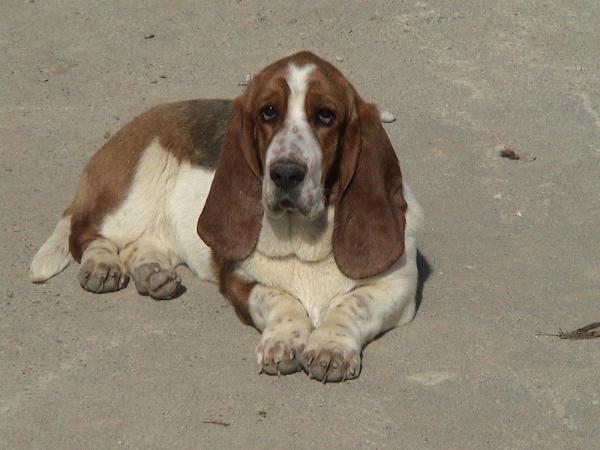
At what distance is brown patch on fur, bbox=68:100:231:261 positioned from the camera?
6.70 metres

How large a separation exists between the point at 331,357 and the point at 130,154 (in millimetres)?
2111

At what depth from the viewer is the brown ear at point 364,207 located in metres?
5.63

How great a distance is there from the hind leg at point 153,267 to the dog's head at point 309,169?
39 cm

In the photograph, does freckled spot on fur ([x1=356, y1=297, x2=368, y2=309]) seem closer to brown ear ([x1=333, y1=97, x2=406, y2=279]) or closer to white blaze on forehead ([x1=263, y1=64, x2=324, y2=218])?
brown ear ([x1=333, y1=97, x2=406, y2=279])

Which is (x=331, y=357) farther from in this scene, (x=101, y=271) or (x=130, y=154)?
(x=130, y=154)

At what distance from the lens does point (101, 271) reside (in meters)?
6.30

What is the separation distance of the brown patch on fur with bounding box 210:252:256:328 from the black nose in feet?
2.56

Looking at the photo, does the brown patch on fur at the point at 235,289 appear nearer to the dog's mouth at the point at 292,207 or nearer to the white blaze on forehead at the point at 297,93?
the dog's mouth at the point at 292,207

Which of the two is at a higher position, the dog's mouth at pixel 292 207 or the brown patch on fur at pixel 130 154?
the dog's mouth at pixel 292 207

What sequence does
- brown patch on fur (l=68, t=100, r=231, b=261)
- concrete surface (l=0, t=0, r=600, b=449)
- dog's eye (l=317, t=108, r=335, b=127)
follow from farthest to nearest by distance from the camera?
brown patch on fur (l=68, t=100, r=231, b=261) → dog's eye (l=317, t=108, r=335, b=127) → concrete surface (l=0, t=0, r=600, b=449)

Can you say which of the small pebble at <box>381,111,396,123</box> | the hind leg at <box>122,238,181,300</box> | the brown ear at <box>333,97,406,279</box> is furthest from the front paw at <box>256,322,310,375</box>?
the small pebble at <box>381,111,396,123</box>

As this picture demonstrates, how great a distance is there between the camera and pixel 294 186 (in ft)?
17.3

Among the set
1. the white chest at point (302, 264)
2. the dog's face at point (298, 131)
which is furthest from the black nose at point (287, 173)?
the white chest at point (302, 264)

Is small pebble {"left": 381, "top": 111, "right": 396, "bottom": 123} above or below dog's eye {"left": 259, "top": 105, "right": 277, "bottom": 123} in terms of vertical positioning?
below
